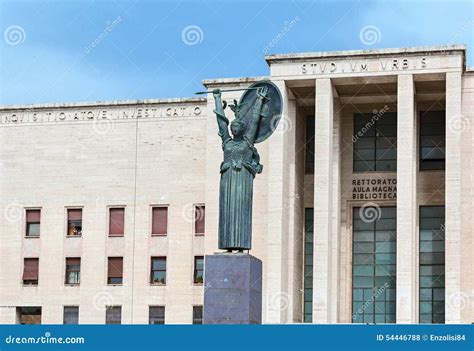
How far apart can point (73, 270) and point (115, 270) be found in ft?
6.26

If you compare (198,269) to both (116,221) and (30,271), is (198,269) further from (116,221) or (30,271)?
(30,271)


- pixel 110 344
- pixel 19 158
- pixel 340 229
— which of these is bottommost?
pixel 110 344

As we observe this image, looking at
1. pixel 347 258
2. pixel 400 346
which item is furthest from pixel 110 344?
pixel 347 258

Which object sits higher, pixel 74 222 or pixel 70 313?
pixel 74 222

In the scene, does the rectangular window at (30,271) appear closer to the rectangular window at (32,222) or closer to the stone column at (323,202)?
the rectangular window at (32,222)

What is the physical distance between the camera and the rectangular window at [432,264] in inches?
1710

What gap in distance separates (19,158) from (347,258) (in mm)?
15173

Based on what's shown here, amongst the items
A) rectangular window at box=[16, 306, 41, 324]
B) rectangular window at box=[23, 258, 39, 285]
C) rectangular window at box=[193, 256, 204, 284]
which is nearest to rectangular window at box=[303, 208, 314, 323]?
rectangular window at box=[193, 256, 204, 284]

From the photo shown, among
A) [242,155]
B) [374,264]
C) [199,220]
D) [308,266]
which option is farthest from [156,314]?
[242,155]

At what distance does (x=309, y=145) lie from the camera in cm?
4631

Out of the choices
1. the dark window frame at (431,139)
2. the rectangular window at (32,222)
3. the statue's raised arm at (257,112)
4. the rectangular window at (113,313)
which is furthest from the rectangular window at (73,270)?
the statue's raised arm at (257,112)

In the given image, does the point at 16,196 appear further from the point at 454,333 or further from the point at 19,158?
the point at 454,333

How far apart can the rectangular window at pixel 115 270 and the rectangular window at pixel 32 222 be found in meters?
3.81

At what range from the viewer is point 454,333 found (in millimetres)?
18312
